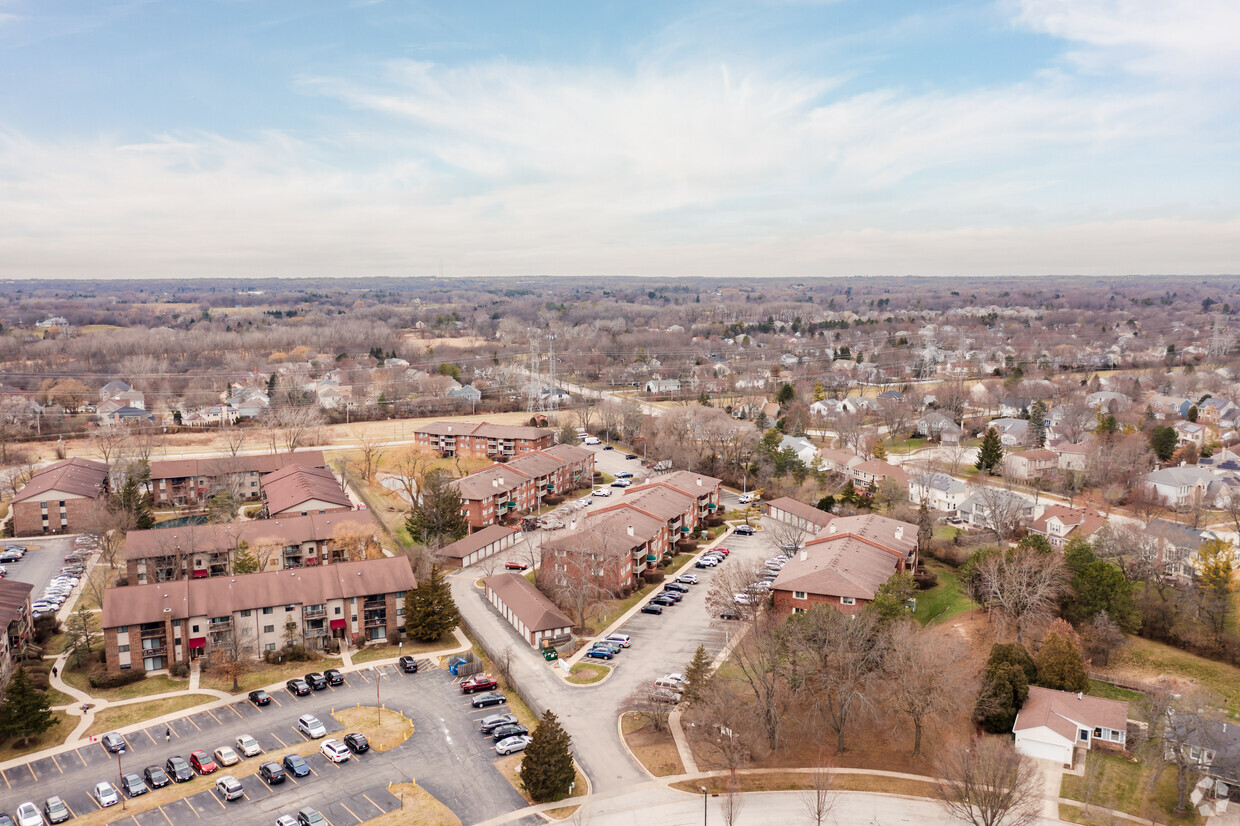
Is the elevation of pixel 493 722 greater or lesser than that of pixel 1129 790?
greater

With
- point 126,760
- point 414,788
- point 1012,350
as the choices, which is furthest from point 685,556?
point 1012,350

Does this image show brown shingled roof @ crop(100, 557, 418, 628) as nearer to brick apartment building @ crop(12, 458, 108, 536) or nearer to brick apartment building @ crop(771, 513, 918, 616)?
brick apartment building @ crop(771, 513, 918, 616)

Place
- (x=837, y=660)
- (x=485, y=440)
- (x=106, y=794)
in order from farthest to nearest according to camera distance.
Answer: (x=485, y=440) < (x=837, y=660) < (x=106, y=794)

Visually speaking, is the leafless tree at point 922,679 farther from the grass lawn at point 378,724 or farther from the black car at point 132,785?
the black car at point 132,785

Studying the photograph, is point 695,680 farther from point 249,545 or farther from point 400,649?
point 249,545

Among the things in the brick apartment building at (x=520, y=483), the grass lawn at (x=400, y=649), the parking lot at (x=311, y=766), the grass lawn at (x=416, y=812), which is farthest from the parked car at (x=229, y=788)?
the brick apartment building at (x=520, y=483)

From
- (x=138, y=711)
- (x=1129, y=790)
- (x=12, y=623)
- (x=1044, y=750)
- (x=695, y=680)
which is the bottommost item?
(x=1129, y=790)

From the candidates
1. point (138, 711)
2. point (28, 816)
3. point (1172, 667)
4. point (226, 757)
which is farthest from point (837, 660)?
point (138, 711)
